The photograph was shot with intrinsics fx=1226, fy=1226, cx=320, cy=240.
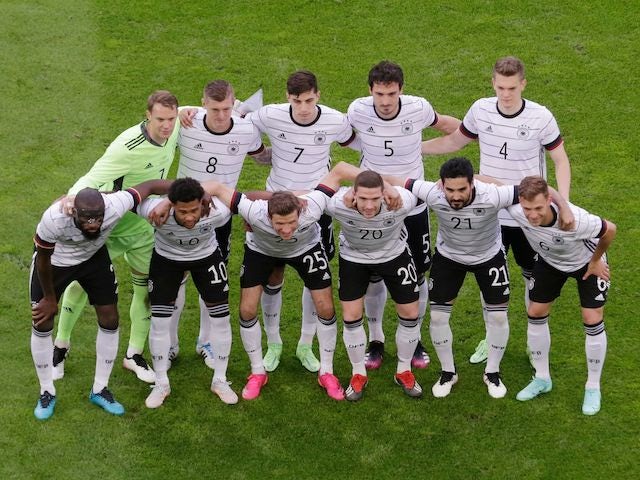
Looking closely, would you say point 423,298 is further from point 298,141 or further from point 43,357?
point 43,357

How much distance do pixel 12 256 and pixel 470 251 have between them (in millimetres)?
5021

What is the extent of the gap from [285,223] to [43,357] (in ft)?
7.95

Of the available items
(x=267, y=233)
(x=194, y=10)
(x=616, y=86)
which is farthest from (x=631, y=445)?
(x=194, y=10)

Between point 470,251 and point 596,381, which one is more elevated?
point 470,251

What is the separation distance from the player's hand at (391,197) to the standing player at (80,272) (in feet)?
6.39

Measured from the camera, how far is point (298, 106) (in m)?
10.8

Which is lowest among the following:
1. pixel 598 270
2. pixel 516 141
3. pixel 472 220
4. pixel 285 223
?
pixel 598 270

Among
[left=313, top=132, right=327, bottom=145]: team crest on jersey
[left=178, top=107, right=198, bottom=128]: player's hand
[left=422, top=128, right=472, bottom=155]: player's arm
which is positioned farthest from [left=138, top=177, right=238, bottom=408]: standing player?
[left=422, top=128, right=472, bottom=155]: player's arm

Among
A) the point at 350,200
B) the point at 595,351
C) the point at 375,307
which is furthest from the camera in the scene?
the point at 375,307

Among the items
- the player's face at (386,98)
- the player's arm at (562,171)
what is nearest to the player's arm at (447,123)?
the player's face at (386,98)

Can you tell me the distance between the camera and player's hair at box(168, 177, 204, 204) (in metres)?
9.80

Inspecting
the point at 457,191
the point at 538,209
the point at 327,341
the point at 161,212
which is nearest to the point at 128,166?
the point at 161,212

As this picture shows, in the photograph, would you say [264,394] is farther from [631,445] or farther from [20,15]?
[20,15]

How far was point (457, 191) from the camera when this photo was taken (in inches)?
394
